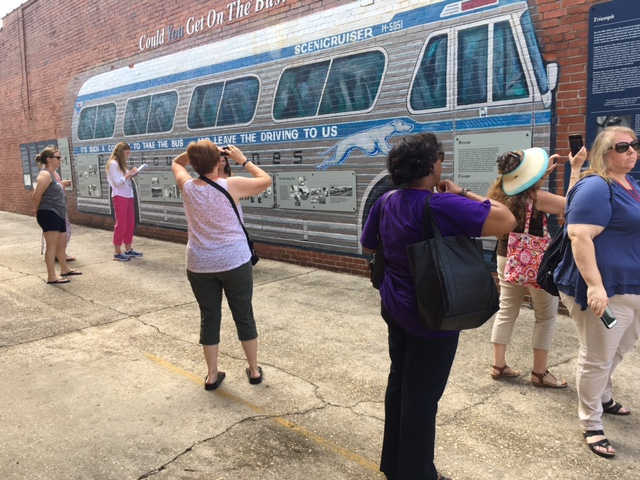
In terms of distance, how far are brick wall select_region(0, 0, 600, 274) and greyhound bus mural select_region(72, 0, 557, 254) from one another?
17 cm

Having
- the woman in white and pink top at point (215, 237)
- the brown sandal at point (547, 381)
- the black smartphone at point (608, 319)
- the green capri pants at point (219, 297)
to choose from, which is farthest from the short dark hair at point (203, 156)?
the brown sandal at point (547, 381)

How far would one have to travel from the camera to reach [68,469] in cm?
274

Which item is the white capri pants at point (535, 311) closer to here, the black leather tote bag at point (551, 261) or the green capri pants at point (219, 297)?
the black leather tote bag at point (551, 261)

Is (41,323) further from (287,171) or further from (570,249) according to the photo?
(570,249)

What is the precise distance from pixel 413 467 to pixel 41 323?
4.40 m

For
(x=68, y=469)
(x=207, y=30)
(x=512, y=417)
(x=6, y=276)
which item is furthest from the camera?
(x=207, y=30)

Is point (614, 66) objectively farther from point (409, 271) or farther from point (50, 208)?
point (50, 208)

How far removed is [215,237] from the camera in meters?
3.43

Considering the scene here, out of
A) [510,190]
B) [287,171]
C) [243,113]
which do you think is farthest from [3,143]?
[510,190]

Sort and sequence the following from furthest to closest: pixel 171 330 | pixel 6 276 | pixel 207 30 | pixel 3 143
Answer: pixel 3 143 < pixel 207 30 < pixel 6 276 < pixel 171 330

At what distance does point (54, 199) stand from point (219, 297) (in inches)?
171

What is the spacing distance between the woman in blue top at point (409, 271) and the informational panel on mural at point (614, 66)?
3.32 m

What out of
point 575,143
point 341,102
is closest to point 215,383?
point 575,143

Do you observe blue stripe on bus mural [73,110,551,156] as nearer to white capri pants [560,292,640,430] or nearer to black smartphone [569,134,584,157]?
black smartphone [569,134,584,157]
